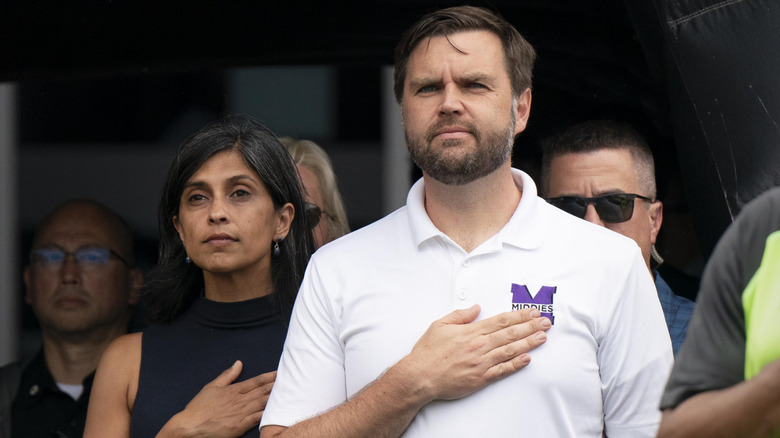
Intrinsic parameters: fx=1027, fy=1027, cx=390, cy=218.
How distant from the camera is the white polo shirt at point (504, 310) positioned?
2.04m

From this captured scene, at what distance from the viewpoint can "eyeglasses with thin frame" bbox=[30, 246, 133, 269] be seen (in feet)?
11.9

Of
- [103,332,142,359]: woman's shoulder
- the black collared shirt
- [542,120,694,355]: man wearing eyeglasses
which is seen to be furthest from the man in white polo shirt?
the black collared shirt

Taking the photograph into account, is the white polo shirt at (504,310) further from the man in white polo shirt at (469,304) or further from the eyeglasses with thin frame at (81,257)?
the eyeglasses with thin frame at (81,257)

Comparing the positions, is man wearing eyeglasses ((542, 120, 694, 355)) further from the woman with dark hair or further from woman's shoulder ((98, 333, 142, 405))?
woman's shoulder ((98, 333, 142, 405))

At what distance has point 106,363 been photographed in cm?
263

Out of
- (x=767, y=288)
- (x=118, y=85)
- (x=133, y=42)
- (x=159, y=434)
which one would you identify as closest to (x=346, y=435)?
(x=159, y=434)

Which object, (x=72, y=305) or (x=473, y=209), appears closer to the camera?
(x=473, y=209)

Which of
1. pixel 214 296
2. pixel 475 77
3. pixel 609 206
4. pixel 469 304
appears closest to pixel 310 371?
pixel 469 304

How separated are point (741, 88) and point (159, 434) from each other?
Answer: 1.62 m

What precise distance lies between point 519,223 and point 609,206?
652 mm

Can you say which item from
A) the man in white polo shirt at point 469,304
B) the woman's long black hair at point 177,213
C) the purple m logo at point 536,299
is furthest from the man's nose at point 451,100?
the woman's long black hair at point 177,213

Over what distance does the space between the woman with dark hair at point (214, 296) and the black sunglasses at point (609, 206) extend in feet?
2.43

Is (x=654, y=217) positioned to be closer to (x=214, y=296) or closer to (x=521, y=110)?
(x=521, y=110)

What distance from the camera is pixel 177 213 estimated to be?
2.79m
